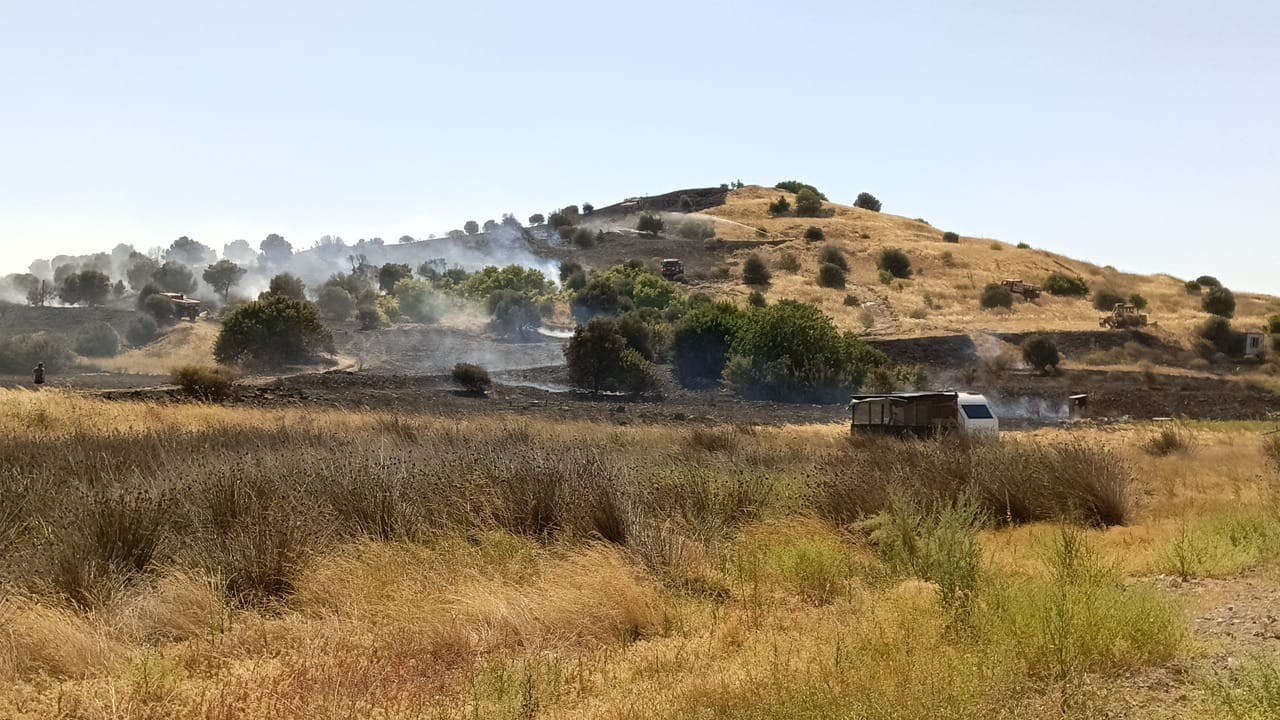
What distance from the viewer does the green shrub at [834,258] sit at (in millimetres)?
90312

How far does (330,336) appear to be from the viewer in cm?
5775

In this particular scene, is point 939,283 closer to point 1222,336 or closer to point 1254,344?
point 1222,336

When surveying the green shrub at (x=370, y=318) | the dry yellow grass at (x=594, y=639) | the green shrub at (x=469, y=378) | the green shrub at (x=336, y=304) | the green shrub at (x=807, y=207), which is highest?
the green shrub at (x=807, y=207)

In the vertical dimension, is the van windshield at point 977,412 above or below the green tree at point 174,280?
below

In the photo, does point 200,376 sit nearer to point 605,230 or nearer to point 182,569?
point 182,569

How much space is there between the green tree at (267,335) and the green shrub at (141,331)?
589 inches

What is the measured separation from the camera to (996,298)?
76.1 m

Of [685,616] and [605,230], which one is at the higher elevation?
[605,230]

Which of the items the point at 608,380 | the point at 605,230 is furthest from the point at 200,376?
the point at 605,230

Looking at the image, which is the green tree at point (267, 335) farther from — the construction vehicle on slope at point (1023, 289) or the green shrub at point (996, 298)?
the construction vehicle on slope at point (1023, 289)

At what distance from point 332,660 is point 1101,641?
4.90 meters

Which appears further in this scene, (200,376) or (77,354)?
(77,354)

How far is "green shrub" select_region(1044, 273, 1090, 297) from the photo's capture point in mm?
83938

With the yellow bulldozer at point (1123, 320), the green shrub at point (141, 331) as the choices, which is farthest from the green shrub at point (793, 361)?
the green shrub at point (141, 331)
